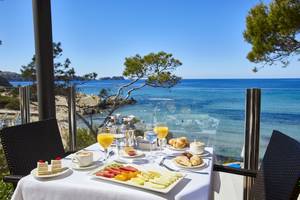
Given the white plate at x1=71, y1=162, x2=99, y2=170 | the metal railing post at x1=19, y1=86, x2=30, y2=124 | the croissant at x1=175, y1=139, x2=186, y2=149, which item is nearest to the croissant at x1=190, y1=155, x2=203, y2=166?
the croissant at x1=175, y1=139, x2=186, y2=149

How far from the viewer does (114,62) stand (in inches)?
599

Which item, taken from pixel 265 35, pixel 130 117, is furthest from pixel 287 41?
pixel 130 117

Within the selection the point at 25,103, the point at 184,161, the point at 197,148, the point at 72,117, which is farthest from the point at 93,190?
the point at 25,103

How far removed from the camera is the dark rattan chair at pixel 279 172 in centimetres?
109

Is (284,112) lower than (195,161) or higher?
lower

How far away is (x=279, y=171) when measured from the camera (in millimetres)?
1246

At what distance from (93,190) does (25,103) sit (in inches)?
82.1

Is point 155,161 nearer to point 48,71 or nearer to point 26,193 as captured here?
point 26,193

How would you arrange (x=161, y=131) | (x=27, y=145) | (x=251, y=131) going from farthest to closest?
1. (x=251, y=131)
2. (x=161, y=131)
3. (x=27, y=145)

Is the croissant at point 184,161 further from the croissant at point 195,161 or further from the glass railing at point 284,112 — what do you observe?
the glass railing at point 284,112

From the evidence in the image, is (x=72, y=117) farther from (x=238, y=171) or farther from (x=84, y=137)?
(x=238, y=171)

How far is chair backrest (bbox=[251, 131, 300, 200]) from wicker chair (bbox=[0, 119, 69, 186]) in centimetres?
125

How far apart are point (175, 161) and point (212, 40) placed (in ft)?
64.8

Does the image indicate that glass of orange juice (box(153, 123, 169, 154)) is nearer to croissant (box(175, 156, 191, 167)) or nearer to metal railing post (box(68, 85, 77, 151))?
croissant (box(175, 156, 191, 167))
